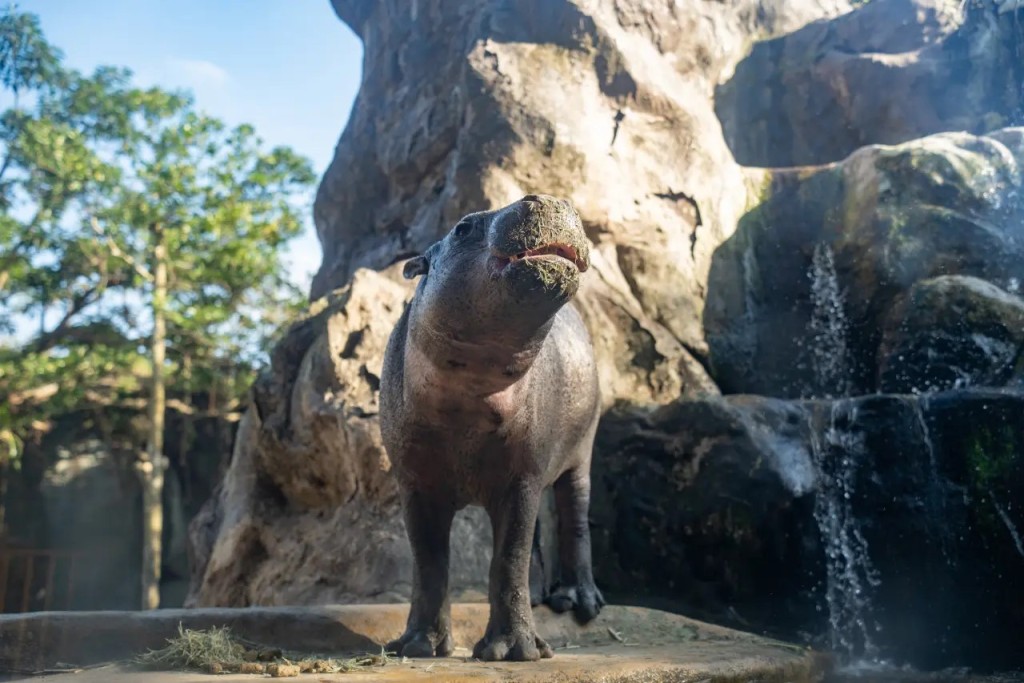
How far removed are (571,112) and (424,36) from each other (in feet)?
10.3

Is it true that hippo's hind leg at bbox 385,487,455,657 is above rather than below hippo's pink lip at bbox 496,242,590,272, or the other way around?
below

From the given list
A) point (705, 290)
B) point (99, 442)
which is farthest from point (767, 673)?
point (99, 442)

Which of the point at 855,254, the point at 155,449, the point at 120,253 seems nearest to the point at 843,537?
the point at 855,254

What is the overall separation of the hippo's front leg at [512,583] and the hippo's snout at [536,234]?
3.65 ft

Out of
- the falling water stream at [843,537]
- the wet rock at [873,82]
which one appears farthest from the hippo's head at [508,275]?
the wet rock at [873,82]

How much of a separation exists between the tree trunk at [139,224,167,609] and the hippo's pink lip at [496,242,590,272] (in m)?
12.2

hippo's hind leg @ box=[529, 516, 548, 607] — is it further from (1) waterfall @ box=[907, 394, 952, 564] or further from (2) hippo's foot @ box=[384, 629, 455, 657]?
(1) waterfall @ box=[907, 394, 952, 564]

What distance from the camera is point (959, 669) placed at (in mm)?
5758

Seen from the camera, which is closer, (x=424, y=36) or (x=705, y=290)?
(x=705, y=290)

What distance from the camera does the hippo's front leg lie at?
12.6 ft

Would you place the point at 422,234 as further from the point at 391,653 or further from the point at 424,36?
the point at 391,653

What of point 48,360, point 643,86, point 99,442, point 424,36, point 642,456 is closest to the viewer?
point 642,456

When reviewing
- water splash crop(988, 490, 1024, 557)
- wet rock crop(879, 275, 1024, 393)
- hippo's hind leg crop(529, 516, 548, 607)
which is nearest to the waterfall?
water splash crop(988, 490, 1024, 557)

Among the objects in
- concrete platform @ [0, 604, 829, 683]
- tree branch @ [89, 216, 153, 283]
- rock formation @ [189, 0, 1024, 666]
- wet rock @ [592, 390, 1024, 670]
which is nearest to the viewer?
concrete platform @ [0, 604, 829, 683]
